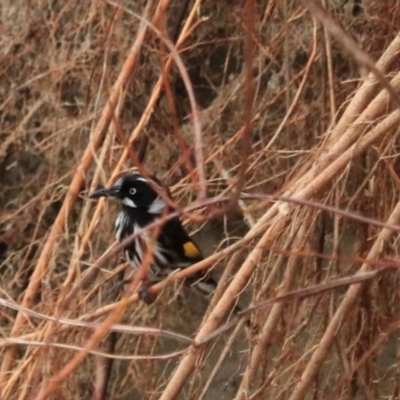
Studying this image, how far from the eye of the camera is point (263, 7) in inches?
110

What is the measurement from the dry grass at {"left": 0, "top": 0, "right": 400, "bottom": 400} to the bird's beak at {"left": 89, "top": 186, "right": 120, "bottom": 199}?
0.05 m

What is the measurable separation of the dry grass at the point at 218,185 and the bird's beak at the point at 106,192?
5 centimetres

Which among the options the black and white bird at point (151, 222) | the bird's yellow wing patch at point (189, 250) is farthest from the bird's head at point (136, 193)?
the bird's yellow wing patch at point (189, 250)

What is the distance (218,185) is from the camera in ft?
8.65

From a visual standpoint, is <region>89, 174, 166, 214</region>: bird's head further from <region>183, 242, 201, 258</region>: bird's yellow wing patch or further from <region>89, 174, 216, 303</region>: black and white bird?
<region>183, 242, 201, 258</region>: bird's yellow wing patch

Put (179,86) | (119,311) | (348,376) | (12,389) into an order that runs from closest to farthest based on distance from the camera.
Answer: (119,311)
(348,376)
(12,389)
(179,86)

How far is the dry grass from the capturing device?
1.66 meters

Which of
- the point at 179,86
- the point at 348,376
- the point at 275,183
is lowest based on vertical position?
the point at 348,376

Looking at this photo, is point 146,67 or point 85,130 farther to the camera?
point 85,130

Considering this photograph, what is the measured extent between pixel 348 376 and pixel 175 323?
5.35 ft

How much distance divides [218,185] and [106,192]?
562 millimetres

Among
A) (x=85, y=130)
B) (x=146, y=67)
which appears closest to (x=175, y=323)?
(x=85, y=130)

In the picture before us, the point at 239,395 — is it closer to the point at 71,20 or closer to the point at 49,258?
the point at 49,258

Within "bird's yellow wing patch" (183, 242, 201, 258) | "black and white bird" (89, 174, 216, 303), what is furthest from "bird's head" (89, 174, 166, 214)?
"bird's yellow wing patch" (183, 242, 201, 258)
